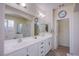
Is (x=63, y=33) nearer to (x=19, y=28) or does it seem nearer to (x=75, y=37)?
(x=75, y=37)

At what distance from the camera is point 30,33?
162cm

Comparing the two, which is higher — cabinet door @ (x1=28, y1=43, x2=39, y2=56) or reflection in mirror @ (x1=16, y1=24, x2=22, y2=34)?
reflection in mirror @ (x1=16, y1=24, x2=22, y2=34)

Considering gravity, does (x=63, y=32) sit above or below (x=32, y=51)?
above

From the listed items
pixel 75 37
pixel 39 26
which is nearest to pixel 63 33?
pixel 75 37

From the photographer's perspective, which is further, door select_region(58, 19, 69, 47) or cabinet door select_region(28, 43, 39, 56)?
door select_region(58, 19, 69, 47)

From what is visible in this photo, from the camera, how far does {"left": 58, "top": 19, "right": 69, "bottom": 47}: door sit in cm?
Answer: 167

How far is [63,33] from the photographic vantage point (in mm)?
1734

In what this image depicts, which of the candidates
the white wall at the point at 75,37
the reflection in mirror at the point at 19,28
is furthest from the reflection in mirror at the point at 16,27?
the white wall at the point at 75,37

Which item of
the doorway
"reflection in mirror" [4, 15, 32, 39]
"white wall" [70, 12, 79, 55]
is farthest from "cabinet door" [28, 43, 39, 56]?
"white wall" [70, 12, 79, 55]

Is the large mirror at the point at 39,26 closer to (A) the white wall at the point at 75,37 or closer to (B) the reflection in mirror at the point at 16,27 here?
(B) the reflection in mirror at the point at 16,27

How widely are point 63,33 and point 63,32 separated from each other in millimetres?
21

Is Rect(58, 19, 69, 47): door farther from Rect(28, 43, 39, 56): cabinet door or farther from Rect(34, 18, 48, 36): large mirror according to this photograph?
Rect(28, 43, 39, 56): cabinet door

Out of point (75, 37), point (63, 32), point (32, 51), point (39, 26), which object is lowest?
point (32, 51)

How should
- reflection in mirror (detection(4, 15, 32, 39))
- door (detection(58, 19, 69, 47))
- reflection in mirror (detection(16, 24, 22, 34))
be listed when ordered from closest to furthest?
reflection in mirror (detection(4, 15, 32, 39)) < reflection in mirror (detection(16, 24, 22, 34)) < door (detection(58, 19, 69, 47))
